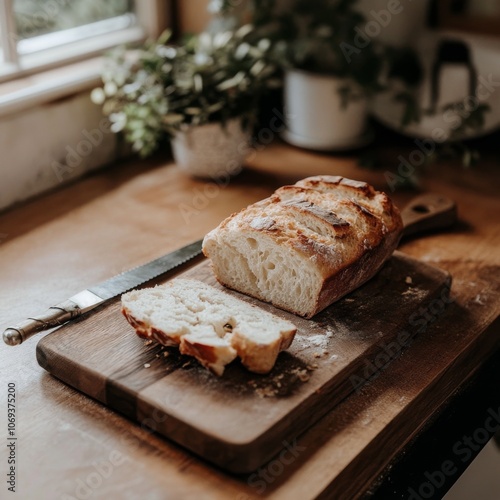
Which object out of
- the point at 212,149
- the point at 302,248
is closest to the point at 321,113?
the point at 212,149

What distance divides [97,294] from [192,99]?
30.5 inches

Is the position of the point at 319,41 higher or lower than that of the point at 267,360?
higher

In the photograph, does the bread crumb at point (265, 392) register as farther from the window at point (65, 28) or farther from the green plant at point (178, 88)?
the window at point (65, 28)

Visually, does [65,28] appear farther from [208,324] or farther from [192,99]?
[208,324]

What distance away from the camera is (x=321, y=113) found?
2205 mm

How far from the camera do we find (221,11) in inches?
83.6

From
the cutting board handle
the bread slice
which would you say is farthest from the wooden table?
the bread slice

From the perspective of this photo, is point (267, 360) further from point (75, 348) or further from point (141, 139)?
point (141, 139)

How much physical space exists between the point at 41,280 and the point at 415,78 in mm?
1354

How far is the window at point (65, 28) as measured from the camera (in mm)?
1909

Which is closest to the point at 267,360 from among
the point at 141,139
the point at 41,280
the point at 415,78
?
the point at 41,280

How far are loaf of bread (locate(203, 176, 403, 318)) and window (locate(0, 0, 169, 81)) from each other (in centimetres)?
91

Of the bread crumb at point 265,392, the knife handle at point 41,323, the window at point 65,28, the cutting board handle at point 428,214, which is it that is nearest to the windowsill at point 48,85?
the window at point 65,28

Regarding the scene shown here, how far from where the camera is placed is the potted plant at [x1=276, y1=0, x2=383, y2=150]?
212cm
